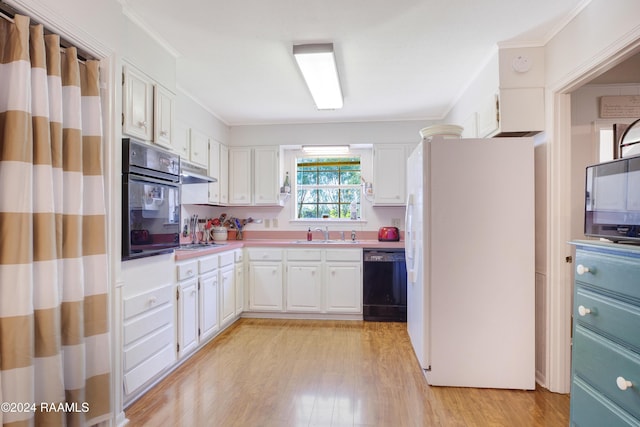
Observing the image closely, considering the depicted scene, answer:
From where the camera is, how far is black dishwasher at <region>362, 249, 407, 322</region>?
12.1ft

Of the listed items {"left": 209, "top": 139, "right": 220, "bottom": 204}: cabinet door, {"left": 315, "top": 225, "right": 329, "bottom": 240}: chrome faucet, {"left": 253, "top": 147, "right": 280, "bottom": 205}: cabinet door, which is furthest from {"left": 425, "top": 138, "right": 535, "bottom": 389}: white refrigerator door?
{"left": 209, "top": 139, "right": 220, "bottom": 204}: cabinet door

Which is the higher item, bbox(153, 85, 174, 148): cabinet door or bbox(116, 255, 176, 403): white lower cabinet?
bbox(153, 85, 174, 148): cabinet door

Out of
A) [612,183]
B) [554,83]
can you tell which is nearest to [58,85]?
[612,183]

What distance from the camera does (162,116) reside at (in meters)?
2.31

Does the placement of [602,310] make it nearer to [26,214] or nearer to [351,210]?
[26,214]

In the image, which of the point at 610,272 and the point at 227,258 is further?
the point at 227,258

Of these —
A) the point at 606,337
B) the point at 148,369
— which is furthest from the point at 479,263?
the point at 148,369

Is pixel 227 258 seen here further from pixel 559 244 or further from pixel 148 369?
pixel 559 244

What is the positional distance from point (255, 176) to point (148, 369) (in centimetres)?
265

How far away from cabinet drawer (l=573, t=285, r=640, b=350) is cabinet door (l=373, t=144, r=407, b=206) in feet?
8.56

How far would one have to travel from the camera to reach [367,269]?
3.73 m

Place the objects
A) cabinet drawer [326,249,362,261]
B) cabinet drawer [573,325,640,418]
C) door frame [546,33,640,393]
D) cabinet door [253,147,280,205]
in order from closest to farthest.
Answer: cabinet drawer [573,325,640,418] → door frame [546,33,640,393] → cabinet drawer [326,249,362,261] → cabinet door [253,147,280,205]

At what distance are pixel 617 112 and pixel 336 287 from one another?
2904mm

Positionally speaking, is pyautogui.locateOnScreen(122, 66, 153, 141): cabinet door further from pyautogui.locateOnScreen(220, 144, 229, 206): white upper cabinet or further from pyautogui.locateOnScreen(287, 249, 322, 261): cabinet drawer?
pyautogui.locateOnScreen(287, 249, 322, 261): cabinet drawer
